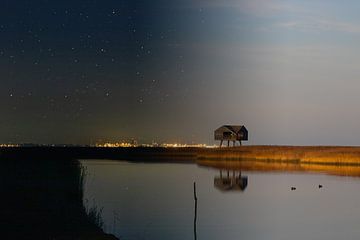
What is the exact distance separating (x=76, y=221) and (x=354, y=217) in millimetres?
17285

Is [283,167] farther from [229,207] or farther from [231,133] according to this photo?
[231,133]

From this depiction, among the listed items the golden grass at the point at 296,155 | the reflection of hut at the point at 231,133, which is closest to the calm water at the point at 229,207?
the golden grass at the point at 296,155

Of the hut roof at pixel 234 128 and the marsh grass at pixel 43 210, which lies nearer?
the marsh grass at pixel 43 210

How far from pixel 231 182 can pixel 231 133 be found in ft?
218

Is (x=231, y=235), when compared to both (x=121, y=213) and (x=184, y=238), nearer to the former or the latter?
(x=184, y=238)

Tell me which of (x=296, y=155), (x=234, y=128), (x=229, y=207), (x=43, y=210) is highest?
(x=234, y=128)

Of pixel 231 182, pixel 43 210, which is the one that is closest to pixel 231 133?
pixel 231 182

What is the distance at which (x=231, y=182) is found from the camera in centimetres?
5522

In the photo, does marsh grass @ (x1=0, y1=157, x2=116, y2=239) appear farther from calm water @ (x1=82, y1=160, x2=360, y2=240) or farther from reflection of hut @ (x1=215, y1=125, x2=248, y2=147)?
reflection of hut @ (x1=215, y1=125, x2=248, y2=147)

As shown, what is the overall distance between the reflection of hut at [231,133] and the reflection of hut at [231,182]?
55920mm

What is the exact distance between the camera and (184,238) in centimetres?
2414

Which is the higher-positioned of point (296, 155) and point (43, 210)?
point (296, 155)

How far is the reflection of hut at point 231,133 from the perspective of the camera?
12138 cm

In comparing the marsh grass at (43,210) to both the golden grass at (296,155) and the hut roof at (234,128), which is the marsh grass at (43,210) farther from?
the hut roof at (234,128)
